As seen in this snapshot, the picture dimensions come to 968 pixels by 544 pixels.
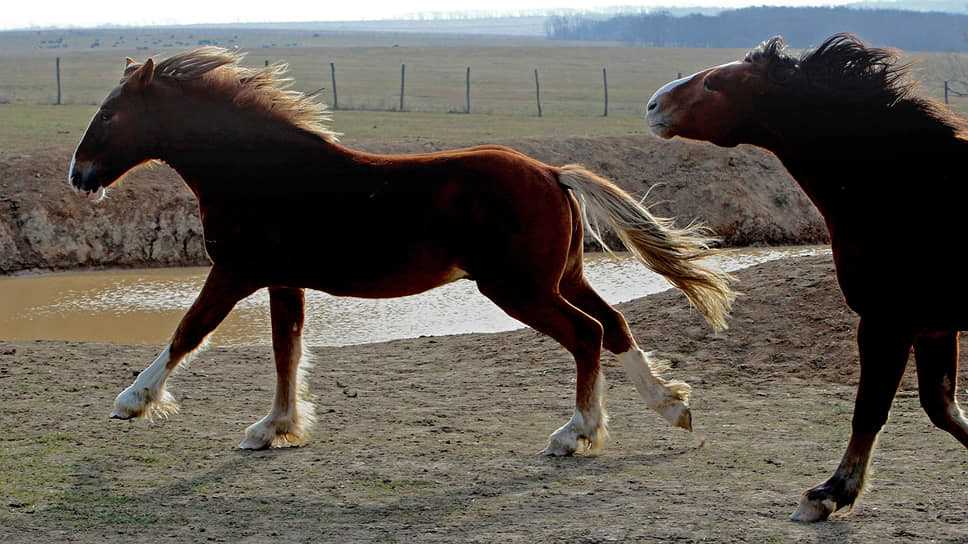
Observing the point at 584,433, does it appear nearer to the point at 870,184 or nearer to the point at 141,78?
the point at 870,184

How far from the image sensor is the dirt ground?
561 centimetres

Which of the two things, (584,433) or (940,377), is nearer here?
(940,377)

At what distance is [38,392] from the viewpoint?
882cm

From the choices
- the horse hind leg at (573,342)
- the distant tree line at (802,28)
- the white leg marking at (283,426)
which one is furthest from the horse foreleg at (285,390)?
the distant tree line at (802,28)

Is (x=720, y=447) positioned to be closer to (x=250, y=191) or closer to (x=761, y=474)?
(x=761, y=474)

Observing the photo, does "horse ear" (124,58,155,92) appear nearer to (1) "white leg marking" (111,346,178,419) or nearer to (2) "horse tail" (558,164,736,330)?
(1) "white leg marking" (111,346,178,419)

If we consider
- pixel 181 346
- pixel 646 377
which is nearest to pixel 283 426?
pixel 181 346

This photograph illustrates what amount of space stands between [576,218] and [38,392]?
4206 millimetres

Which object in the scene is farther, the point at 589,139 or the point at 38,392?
the point at 589,139

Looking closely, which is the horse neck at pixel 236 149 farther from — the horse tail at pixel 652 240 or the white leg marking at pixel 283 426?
the horse tail at pixel 652 240

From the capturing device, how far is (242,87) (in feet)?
24.2

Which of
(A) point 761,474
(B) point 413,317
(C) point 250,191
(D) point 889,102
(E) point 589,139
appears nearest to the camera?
(D) point 889,102

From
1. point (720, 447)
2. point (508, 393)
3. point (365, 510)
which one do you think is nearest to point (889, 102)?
point (720, 447)

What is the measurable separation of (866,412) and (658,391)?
5.64 ft
